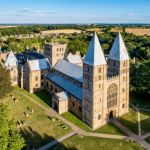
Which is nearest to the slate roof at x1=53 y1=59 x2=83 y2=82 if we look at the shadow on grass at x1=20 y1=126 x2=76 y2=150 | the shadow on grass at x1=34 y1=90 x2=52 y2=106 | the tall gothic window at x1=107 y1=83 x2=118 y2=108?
the shadow on grass at x1=34 y1=90 x2=52 y2=106

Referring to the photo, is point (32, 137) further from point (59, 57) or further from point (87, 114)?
point (59, 57)

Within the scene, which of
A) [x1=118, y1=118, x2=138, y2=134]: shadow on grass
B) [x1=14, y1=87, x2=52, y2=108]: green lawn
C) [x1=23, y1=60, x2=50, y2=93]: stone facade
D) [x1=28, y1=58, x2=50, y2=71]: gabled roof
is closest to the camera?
[x1=118, y1=118, x2=138, y2=134]: shadow on grass

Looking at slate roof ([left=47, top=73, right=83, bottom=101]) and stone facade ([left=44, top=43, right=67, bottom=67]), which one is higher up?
stone facade ([left=44, top=43, right=67, bottom=67])

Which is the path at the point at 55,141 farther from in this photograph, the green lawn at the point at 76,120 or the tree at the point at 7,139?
the tree at the point at 7,139

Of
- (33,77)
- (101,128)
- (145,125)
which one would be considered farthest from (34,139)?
(33,77)

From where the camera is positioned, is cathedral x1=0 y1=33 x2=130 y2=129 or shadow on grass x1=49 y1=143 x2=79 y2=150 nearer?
shadow on grass x1=49 y1=143 x2=79 y2=150

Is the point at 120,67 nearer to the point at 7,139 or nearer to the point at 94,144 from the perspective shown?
Result: the point at 94,144

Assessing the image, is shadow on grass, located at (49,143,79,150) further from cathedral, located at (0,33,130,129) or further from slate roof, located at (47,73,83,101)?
slate roof, located at (47,73,83,101)
